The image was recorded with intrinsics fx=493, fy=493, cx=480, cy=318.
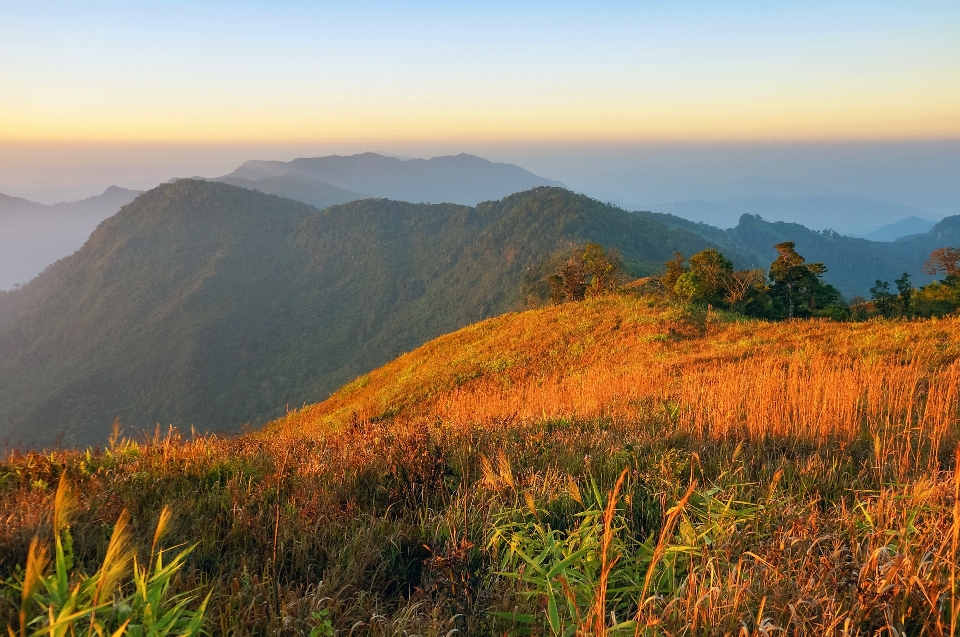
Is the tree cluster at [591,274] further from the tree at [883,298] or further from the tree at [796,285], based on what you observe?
the tree at [883,298]

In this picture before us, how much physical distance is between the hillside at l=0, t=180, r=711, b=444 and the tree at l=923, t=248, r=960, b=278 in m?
43.6

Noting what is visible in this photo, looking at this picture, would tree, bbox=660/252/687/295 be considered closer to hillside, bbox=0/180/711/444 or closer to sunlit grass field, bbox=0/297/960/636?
sunlit grass field, bbox=0/297/960/636

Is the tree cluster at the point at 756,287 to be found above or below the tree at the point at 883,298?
above

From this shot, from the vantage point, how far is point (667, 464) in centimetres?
362

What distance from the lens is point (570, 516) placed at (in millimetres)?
2914

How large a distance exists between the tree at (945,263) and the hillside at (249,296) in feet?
→ 143

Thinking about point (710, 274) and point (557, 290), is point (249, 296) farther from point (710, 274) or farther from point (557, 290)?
point (710, 274)

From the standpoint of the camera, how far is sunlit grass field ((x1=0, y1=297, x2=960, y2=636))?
1966 mm

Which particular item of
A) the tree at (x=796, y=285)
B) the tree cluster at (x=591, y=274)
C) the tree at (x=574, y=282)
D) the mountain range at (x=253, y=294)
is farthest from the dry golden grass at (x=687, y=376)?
the mountain range at (x=253, y=294)

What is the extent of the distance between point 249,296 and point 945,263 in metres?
142

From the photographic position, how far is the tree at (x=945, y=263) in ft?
96.6

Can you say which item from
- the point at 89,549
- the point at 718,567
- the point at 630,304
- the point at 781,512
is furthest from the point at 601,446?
the point at 630,304

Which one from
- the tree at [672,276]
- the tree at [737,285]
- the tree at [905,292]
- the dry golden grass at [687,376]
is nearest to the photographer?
the dry golden grass at [687,376]

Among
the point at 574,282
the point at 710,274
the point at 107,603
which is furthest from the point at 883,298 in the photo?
the point at 107,603
